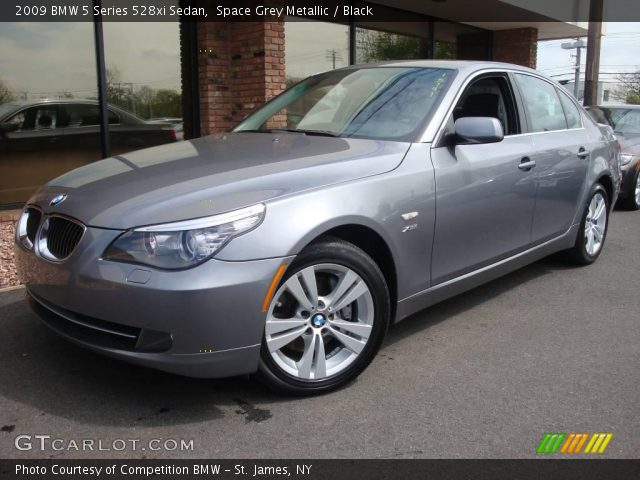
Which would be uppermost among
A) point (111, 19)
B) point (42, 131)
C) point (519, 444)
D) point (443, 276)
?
point (111, 19)

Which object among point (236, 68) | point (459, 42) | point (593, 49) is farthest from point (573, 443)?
point (593, 49)

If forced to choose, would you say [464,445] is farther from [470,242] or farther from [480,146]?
[480,146]

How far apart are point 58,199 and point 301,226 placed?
50.8 inches

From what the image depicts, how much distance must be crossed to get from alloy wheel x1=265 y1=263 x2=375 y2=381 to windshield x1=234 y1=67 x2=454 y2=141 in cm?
102

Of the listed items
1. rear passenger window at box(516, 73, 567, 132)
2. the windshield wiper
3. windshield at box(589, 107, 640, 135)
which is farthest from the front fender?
windshield at box(589, 107, 640, 135)

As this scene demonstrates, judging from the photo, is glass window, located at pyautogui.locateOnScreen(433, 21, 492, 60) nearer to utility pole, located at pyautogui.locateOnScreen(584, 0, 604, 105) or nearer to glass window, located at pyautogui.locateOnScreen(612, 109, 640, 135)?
utility pole, located at pyautogui.locateOnScreen(584, 0, 604, 105)

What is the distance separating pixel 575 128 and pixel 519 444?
3.35 meters

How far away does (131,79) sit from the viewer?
23.9 ft

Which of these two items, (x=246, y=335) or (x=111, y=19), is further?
(x=111, y=19)

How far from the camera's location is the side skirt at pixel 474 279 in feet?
11.5

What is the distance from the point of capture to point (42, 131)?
21.5ft

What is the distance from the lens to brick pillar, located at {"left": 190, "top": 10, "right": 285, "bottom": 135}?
739 cm

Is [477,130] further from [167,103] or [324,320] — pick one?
[167,103]

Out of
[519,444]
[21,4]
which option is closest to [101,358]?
[519,444]
